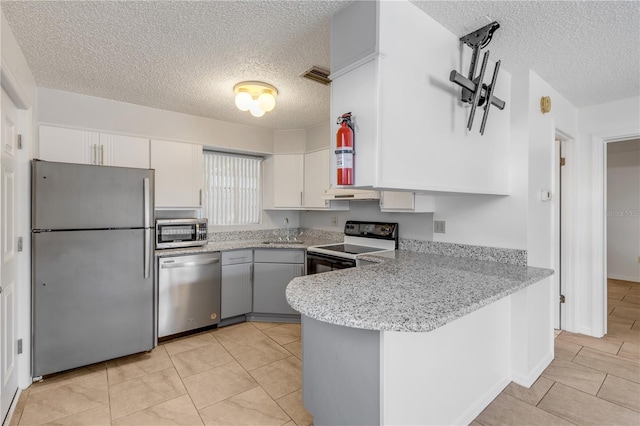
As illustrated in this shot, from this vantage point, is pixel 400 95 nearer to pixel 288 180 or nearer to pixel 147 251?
pixel 147 251

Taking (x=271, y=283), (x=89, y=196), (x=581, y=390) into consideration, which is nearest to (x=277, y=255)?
(x=271, y=283)

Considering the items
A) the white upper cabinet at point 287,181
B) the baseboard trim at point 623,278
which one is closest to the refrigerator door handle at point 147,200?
the white upper cabinet at point 287,181

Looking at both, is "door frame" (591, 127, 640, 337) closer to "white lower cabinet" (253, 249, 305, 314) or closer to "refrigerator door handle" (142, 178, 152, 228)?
"white lower cabinet" (253, 249, 305, 314)

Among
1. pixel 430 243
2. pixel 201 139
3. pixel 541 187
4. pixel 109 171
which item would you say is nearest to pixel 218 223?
pixel 201 139

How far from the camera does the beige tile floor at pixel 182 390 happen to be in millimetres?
1954

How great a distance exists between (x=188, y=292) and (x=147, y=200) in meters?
1.01

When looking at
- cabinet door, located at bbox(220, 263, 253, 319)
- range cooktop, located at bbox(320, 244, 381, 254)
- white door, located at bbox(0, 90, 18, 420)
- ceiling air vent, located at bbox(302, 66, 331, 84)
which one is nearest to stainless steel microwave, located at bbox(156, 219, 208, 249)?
cabinet door, located at bbox(220, 263, 253, 319)

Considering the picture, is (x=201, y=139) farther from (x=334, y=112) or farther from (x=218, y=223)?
(x=334, y=112)

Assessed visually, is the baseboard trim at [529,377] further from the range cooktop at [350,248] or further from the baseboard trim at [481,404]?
the range cooktop at [350,248]

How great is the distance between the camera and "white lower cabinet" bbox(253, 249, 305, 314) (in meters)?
3.56

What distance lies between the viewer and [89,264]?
2.45m

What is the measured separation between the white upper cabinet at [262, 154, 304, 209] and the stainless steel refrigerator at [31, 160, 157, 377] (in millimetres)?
1655

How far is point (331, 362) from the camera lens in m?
1.60

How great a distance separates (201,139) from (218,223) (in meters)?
1.07
